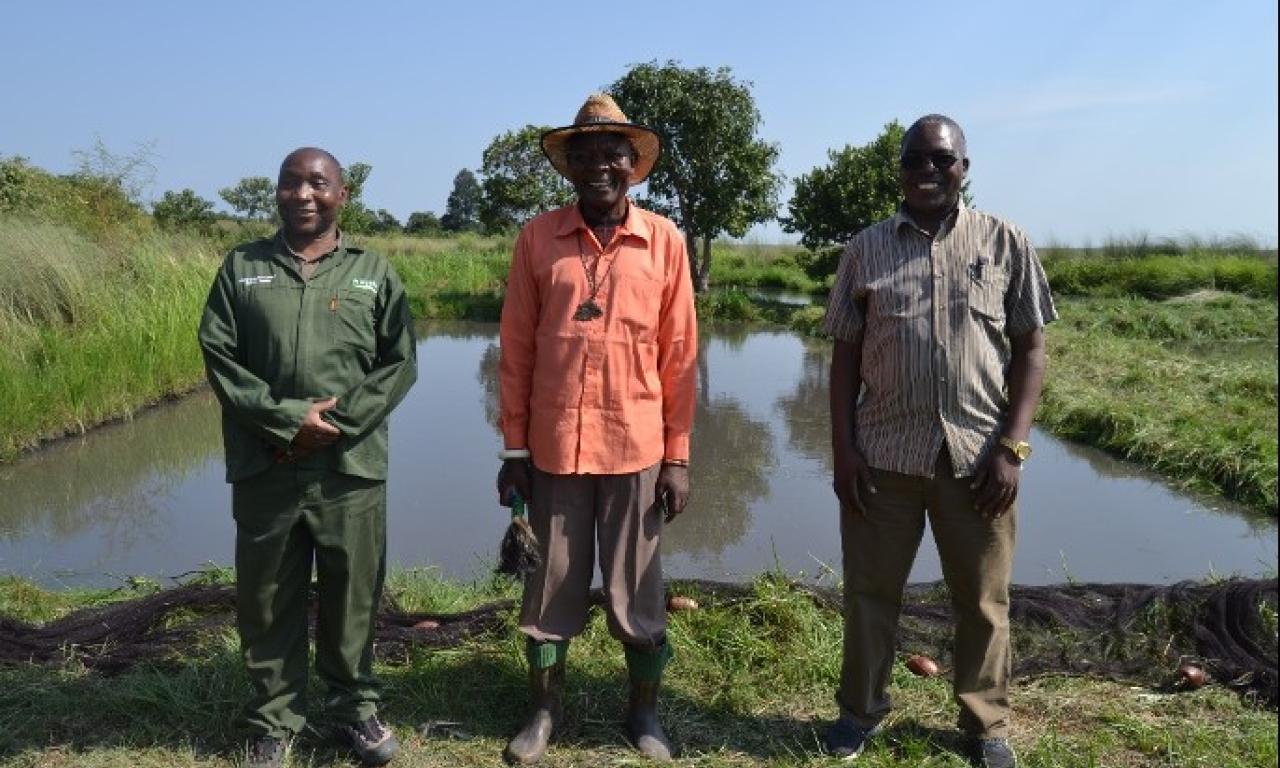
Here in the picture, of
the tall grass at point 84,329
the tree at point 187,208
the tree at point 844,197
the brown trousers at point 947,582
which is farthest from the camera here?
the tree at point 187,208

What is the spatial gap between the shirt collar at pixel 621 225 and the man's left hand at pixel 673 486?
24.5 inches

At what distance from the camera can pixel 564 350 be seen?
2.61 metres

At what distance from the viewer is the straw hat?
2580mm

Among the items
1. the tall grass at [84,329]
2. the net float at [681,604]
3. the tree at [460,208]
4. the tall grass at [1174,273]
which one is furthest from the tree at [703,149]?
the tree at [460,208]

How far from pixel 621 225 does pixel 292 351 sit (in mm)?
911

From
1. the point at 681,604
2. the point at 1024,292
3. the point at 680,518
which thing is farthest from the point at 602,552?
the point at 680,518

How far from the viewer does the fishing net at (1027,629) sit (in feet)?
10.4

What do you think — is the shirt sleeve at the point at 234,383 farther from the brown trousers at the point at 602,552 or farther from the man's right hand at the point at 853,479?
the man's right hand at the point at 853,479

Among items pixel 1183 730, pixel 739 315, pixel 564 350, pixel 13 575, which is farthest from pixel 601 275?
pixel 739 315

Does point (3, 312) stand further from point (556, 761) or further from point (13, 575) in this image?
point (556, 761)

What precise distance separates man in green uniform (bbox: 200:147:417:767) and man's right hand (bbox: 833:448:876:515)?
120cm

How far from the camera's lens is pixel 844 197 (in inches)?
703

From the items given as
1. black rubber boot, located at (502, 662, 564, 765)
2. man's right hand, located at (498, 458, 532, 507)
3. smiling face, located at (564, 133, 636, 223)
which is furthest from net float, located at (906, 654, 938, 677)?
smiling face, located at (564, 133, 636, 223)

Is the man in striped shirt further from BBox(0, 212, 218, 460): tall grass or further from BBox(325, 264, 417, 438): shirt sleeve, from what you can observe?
BBox(0, 212, 218, 460): tall grass
